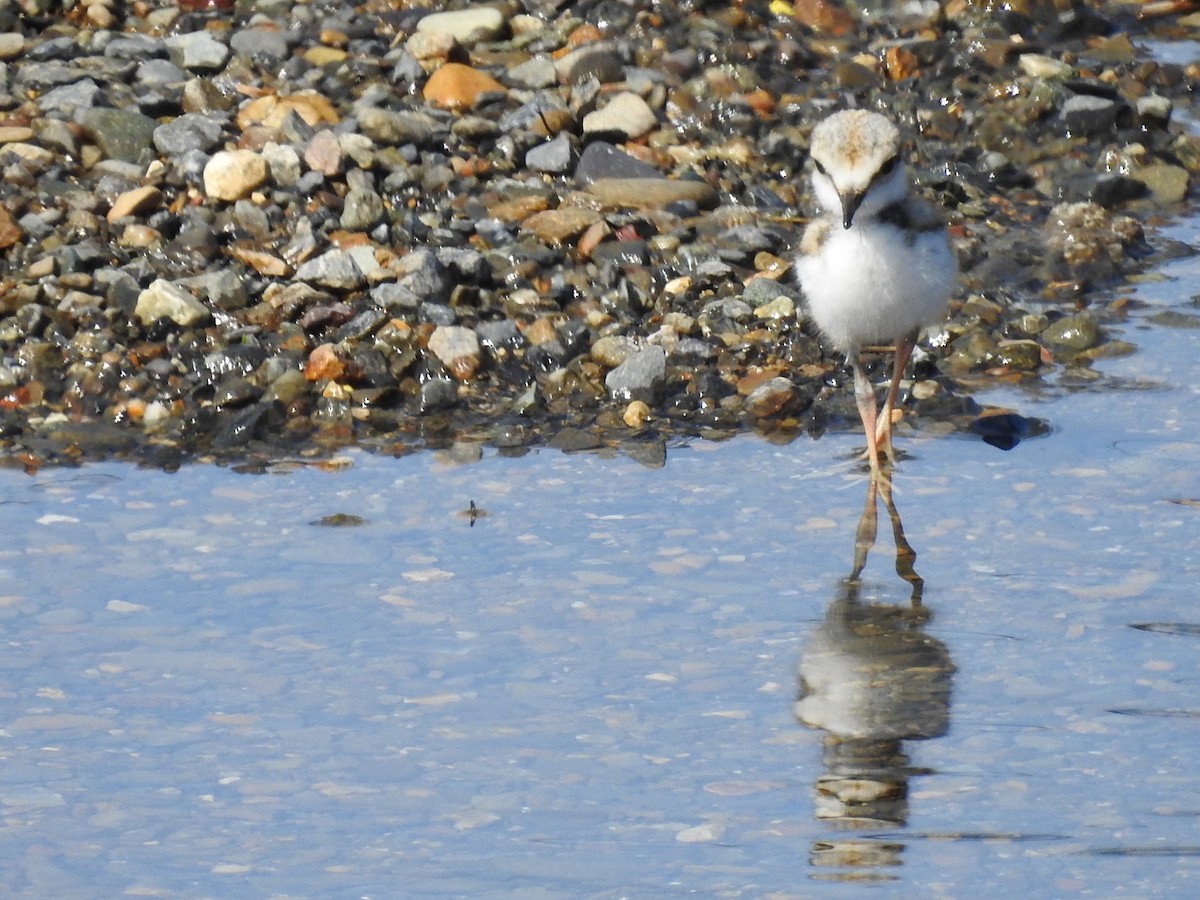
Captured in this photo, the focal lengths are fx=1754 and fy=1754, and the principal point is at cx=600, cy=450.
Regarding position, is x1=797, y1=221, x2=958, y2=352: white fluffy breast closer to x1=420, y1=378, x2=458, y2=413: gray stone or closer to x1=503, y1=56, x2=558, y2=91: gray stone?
x1=420, y1=378, x2=458, y2=413: gray stone

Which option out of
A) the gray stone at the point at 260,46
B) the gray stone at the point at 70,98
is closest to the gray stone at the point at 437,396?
the gray stone at the point at 70,98

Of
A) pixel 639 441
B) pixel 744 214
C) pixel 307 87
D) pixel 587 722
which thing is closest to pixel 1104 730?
pixel 587 722

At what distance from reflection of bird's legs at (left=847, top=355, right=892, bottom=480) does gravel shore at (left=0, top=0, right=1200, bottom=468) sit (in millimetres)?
255

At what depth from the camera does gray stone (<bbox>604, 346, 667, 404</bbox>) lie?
6379 millimetres

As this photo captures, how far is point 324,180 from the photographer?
293 inches

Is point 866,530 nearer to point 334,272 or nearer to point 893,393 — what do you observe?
point 893,393

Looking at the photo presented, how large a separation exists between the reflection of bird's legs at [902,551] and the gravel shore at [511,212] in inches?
24.1

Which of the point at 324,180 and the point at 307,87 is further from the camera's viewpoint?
the point at 307,87

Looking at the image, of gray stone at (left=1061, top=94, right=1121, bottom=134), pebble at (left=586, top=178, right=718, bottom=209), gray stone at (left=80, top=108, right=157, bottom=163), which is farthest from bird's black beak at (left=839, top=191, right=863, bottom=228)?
gray stone at (left=1061, top=94, right=1121, bottom=134)

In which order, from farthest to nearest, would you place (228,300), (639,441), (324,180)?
→ 1. (324,180)
2. (228,300)
3. (639,441)

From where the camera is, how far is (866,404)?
6.11 meters

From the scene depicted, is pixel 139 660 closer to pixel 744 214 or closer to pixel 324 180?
pixel 324 180

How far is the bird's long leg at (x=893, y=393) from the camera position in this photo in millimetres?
5996

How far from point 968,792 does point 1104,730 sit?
449mm
